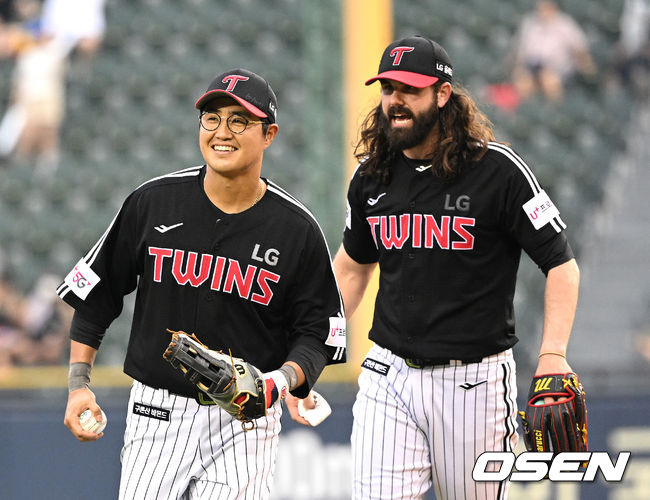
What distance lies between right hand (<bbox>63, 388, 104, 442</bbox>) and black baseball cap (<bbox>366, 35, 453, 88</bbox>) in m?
1.40

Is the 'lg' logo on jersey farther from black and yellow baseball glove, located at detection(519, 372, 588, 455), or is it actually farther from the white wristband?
black and yellow baseball glove, located at detection(519, 372, 588, 455)

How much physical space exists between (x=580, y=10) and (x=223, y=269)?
7.29 meters

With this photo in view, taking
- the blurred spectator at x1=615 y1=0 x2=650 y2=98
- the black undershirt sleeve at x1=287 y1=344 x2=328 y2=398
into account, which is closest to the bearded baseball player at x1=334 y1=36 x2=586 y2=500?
the black undershirt sleeve at x1=287 y1=344 x2=328 y2=398

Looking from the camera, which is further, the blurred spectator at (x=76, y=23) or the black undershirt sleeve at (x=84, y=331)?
the blurred spectator at (x=76, y=23)

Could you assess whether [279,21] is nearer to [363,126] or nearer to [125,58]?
[125,58]

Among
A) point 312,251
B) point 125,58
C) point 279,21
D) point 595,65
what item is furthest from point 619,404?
point 125,58

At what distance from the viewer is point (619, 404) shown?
620 centimetres

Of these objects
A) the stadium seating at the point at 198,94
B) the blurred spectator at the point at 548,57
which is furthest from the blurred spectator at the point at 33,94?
the blurred spectator at the point at 548,57

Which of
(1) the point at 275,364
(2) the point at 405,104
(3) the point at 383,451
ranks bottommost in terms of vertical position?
(3) the point at 383,451

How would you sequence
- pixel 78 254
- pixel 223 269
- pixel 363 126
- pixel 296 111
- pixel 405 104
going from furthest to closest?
1. pixel 296 111
2. pixel 78 254
3. pixel 363 126
4. pixel 405 104
5. pixel 223 269

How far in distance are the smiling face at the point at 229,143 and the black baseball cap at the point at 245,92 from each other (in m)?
0.04

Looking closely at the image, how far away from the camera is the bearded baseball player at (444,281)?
3.60m

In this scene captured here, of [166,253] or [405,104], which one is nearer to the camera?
[166,253]

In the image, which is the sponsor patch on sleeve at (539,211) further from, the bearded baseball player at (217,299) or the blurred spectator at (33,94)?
the blurred spectator at (33,94)
